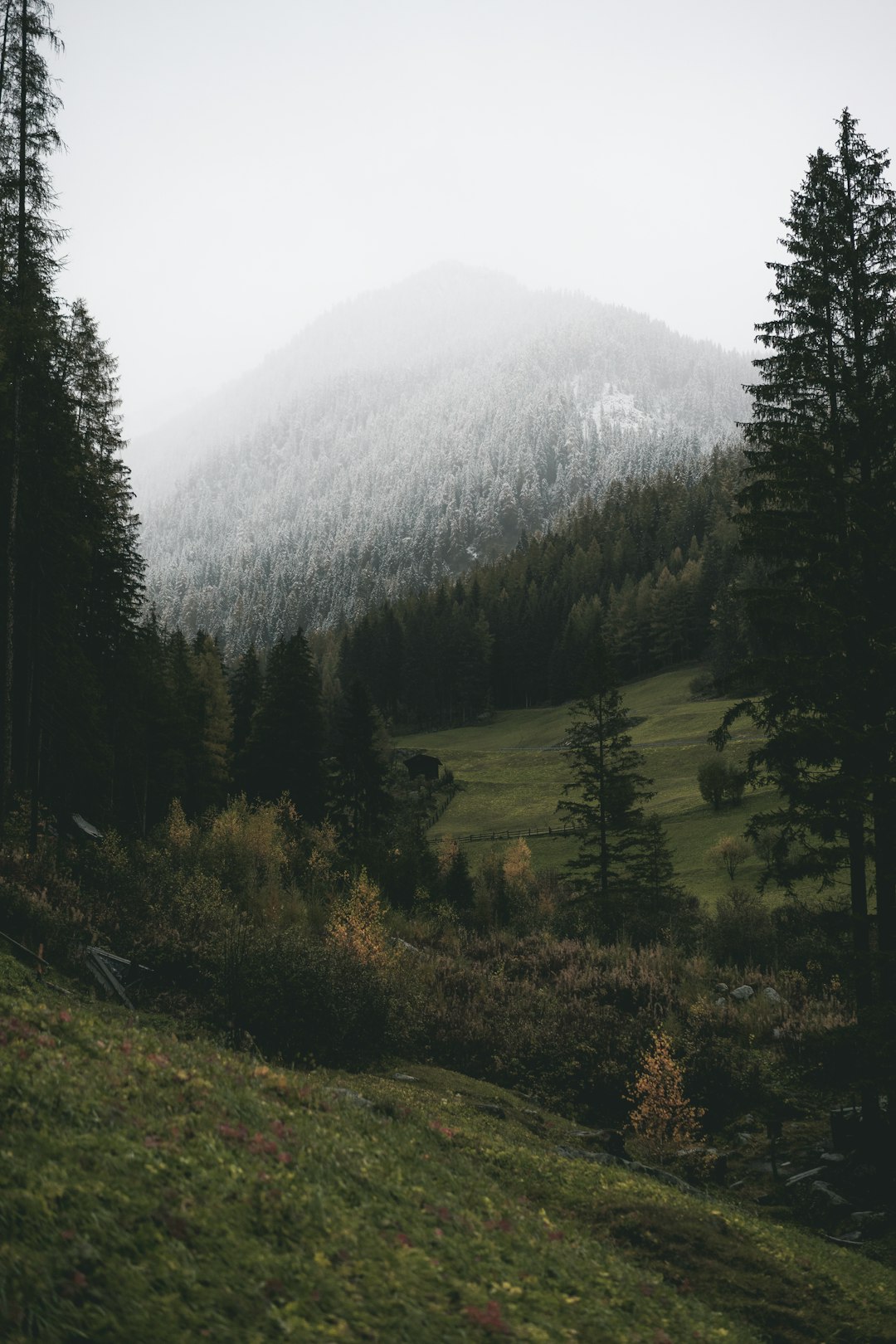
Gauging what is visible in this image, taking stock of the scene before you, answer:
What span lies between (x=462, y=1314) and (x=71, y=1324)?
9.79 feet

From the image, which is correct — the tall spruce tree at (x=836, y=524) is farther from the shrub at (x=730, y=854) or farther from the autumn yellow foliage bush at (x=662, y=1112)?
the shrub at (x=730, y=854)

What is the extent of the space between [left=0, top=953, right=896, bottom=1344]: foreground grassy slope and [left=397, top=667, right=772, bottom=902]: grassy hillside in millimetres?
34531

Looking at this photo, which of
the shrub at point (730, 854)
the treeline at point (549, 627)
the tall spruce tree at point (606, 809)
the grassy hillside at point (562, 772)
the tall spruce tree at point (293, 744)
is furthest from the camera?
the treeline at point (549, 627)

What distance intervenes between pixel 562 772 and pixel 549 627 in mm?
55804

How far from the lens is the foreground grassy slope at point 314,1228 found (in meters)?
5.07

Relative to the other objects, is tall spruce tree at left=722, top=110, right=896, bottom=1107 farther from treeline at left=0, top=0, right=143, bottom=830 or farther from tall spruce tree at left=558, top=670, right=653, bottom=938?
tall spruce tree at left=558, top=670, right=653, bottom=938

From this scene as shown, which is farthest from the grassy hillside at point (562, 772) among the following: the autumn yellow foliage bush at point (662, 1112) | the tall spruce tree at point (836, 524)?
the tall spruce tree at point (836, 524)

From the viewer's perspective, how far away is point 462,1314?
5828mm

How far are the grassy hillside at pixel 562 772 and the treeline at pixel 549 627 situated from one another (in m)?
6.83

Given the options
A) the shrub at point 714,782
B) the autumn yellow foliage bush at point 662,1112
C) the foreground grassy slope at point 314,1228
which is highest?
the foreground grassy slope at point 314,1228

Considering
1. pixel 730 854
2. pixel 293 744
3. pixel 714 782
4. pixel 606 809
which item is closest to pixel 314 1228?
pixel 606 809

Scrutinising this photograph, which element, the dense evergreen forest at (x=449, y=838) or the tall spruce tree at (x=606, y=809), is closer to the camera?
the dense evergreen forest at (x=449, y=838)

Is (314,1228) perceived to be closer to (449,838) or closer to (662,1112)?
(662,1112)

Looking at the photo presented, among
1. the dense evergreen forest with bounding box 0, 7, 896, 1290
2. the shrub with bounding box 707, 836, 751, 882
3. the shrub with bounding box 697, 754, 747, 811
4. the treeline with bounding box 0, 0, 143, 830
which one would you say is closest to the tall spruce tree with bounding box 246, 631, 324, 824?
the dense evergreen forest with bounding box 0, 7, 896, 1290
